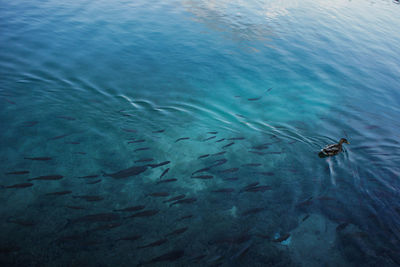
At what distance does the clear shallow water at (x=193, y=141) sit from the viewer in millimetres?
5309

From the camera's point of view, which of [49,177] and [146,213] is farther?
[49,177]

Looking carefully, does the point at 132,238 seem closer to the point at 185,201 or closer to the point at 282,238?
the point at 185,201

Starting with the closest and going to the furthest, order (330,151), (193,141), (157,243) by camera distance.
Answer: (157,243), (330,151), (193,141)

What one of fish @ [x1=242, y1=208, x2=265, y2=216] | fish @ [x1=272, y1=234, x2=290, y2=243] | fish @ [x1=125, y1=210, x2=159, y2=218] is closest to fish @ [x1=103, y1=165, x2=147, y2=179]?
fish @ [x1=125, y1=210, x2=159, y2=218]

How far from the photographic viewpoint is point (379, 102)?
1181cm

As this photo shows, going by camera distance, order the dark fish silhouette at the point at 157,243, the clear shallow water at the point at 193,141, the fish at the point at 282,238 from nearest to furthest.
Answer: the dark fish silhouette at the point at 157,243, the clear shallow water at the point at 193,141, the fish at the point at 282,238

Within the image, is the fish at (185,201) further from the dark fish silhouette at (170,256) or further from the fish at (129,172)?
the fish at (129,172)

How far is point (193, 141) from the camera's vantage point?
8.16 meters

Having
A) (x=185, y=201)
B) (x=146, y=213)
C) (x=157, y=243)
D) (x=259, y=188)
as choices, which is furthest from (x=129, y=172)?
(x=259, y=188)

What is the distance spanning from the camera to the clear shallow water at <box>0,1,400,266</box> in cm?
531

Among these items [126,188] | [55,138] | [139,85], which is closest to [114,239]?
[126,188]

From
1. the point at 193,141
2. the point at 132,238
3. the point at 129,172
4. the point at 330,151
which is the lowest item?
the point at 132,238

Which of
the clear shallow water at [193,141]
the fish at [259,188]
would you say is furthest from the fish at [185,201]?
the fish at [259,188]

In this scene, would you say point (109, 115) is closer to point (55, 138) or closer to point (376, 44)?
point (55, 138)
